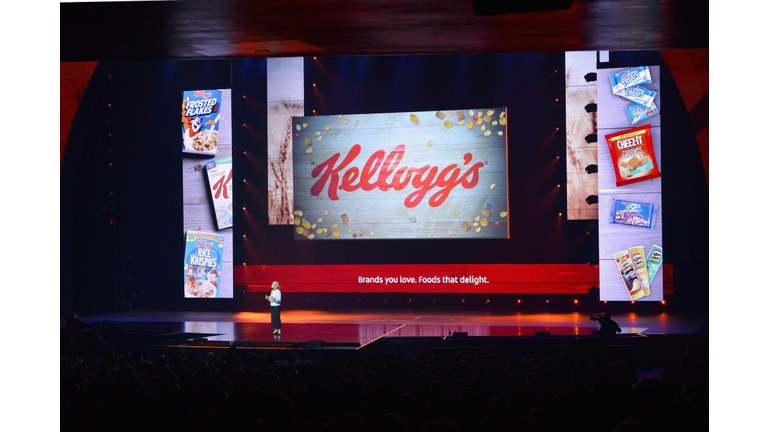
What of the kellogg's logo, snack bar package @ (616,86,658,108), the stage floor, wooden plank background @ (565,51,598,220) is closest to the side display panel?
the stage floor

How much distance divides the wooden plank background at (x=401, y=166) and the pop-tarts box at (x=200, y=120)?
2137 mm

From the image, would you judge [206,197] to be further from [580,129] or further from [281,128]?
[580,129]

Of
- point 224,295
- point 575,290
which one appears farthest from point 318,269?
point 575,290

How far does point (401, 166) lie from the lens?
48.4 feet

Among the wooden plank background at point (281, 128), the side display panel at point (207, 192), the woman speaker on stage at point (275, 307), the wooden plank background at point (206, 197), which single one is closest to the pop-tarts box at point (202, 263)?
the side display panel at point (207, 192)

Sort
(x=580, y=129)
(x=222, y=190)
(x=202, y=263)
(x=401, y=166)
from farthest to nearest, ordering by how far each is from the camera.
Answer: (x=202, y=263), (x=222, y=190), (x=401, y=166), (x=580, y=129)

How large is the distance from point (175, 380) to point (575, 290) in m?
10.9

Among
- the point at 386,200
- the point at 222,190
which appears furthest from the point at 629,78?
the point at 222,190

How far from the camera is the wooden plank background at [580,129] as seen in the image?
14.3m

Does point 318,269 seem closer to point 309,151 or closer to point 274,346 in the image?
point 309,151

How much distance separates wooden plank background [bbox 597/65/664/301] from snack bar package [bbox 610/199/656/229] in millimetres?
86

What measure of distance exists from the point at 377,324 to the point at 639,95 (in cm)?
738

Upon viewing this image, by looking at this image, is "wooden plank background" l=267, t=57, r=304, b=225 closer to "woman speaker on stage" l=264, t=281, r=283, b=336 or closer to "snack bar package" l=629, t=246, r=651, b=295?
"woman speaker on stage" l=264, t=281, r=283, b=336

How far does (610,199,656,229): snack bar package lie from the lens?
1405cm
